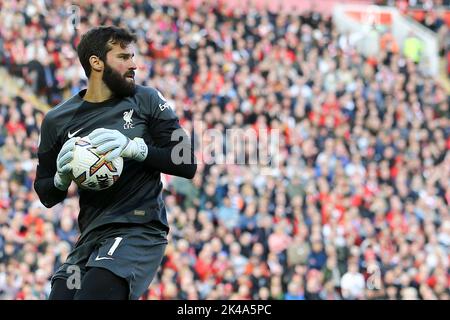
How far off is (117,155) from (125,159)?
202mm

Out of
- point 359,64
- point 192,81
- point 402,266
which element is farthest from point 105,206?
point 359,64

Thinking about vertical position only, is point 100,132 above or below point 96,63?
below

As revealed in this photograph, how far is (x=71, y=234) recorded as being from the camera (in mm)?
14641

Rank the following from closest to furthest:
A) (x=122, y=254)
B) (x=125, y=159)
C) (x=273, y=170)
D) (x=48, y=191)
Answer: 1. (x=122, y=254)
2. (x=125, y=159)
3. (x=48, y=191)
4. (x=273, y=170)

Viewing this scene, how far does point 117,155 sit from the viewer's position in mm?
5934

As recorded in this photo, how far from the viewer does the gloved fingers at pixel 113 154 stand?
5926 millimetres

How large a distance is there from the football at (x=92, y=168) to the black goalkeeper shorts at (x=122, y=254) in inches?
10.3

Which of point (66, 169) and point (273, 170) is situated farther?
point (273, 170)

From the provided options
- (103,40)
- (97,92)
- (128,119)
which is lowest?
(128,119)

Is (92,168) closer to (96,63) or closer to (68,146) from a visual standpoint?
(68,146)

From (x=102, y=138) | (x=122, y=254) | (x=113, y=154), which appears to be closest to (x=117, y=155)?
(x=113, y=154)

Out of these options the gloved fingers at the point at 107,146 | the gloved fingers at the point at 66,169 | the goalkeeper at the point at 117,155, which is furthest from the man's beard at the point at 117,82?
the gloved fingers at the point at 66,169

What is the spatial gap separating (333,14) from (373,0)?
7.29 ft

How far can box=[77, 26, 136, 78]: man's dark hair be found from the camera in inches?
243
